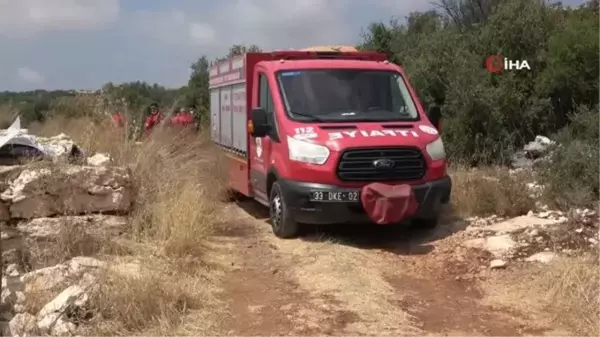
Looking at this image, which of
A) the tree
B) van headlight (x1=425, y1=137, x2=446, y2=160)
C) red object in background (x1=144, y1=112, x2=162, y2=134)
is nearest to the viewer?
van headlight (x1=425, y1=137, x2=446, y2=160)

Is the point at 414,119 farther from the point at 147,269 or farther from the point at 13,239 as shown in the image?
the point at 13,239

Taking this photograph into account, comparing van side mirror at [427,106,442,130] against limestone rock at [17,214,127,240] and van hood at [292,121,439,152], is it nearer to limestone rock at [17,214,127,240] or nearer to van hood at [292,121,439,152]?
van hood at [292,121,439,152]

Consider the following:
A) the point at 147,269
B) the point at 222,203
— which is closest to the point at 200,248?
the point at 147,269

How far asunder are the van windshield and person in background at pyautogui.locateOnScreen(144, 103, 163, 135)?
2599 mm

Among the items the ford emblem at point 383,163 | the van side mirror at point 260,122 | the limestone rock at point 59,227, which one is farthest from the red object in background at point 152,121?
the ford emblem at point 383,163

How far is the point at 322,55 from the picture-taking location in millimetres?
11578

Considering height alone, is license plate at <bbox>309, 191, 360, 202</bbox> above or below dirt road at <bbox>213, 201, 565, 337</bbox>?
above

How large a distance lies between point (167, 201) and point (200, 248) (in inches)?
36.7

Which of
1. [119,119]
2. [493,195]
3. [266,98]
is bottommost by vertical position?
[493,195]

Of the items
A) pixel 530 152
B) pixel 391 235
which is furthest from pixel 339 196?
→ pixel 530 152

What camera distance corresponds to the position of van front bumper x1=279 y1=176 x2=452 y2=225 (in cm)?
927

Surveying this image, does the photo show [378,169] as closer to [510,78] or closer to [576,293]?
[576,293]

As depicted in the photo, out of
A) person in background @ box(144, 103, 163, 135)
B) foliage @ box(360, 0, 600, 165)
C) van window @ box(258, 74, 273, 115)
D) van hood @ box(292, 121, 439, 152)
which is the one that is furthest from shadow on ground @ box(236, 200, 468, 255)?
foliage @ box(360, 0, 600, 165)

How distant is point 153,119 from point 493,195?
230 inches
